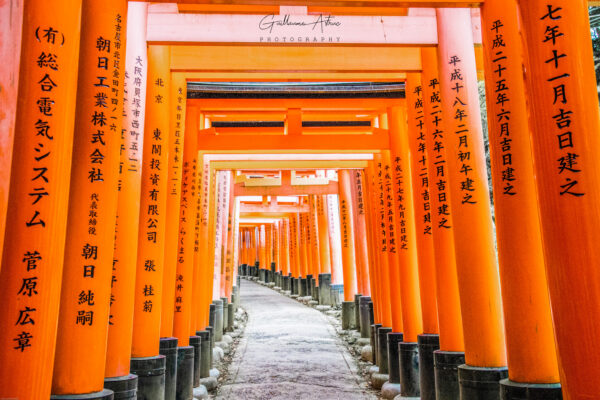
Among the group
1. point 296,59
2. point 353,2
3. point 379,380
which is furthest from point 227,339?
point 353,2

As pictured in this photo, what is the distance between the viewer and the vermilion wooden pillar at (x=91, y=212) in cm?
289

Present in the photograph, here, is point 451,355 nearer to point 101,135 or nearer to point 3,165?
point 101,135

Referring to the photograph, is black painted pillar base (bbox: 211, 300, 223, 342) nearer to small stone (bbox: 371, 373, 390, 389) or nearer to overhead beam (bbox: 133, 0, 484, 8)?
small stone (bbox: 371, 373, 390, 389)

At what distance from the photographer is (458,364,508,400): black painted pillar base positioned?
3547mm

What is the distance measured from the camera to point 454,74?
421cm

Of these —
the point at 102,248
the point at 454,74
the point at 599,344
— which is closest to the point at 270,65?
the point at 454,74

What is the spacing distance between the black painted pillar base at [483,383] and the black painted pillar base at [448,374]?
0.62 m

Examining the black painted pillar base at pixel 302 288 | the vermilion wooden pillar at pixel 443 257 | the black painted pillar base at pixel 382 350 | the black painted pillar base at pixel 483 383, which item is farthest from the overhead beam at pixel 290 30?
the black painted pillar base at pixel 302 288

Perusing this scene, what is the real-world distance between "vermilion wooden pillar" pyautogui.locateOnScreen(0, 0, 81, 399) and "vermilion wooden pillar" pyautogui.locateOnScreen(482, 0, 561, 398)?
272 centimetres

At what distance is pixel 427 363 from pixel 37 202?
4094 millimetres

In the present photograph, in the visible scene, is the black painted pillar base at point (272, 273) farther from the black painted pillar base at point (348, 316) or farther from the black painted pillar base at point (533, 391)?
the black painted pillar base at point (533, 391)

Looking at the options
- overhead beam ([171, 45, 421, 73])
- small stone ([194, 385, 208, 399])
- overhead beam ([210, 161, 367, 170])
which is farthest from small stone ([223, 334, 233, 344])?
overhead beam ([171, 45, 421, 73])

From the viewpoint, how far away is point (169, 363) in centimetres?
498

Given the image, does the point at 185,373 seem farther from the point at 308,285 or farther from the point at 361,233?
the point at 308,285
